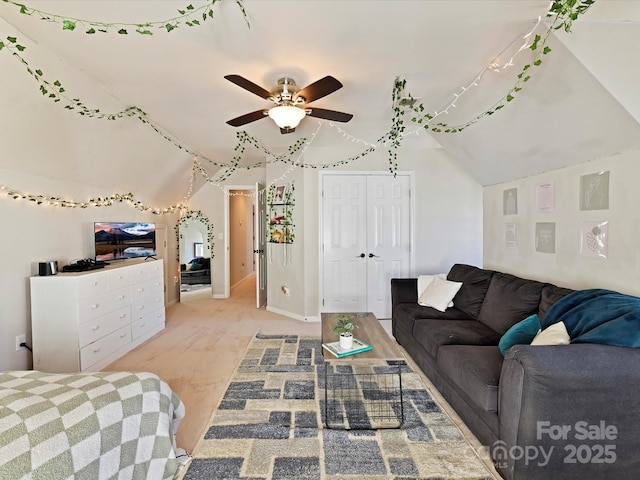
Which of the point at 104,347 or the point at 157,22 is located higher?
the point at 157,22

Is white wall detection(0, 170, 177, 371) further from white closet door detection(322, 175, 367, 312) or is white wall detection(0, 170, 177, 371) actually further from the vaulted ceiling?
white closet door detection(322, 175, 367, 312)

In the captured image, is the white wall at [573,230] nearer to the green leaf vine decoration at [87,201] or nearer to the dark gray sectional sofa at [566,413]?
the dark gray sectional sofa at [566,413]

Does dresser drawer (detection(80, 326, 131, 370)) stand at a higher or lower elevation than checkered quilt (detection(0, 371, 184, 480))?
lower

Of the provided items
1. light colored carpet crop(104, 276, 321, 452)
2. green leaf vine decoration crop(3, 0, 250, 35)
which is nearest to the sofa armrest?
light colored carpet crop(104, 276, 321, 452)

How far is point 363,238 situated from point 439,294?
1.47 metres

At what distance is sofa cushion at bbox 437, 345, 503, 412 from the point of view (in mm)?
1735

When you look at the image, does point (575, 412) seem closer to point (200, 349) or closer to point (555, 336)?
point (555, 336)

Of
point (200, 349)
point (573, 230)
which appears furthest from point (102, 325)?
point (573, 230)

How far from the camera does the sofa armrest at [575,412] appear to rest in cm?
144

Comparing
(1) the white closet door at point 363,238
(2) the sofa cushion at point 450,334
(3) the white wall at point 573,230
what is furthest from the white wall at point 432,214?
(2) the sofa cushion at point 450,334

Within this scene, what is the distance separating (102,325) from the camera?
298cm

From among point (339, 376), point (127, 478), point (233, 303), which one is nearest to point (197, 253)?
point (233, 303)

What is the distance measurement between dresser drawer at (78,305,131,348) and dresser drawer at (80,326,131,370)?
0.05m

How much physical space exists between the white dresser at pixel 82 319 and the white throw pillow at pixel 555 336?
138 inches
